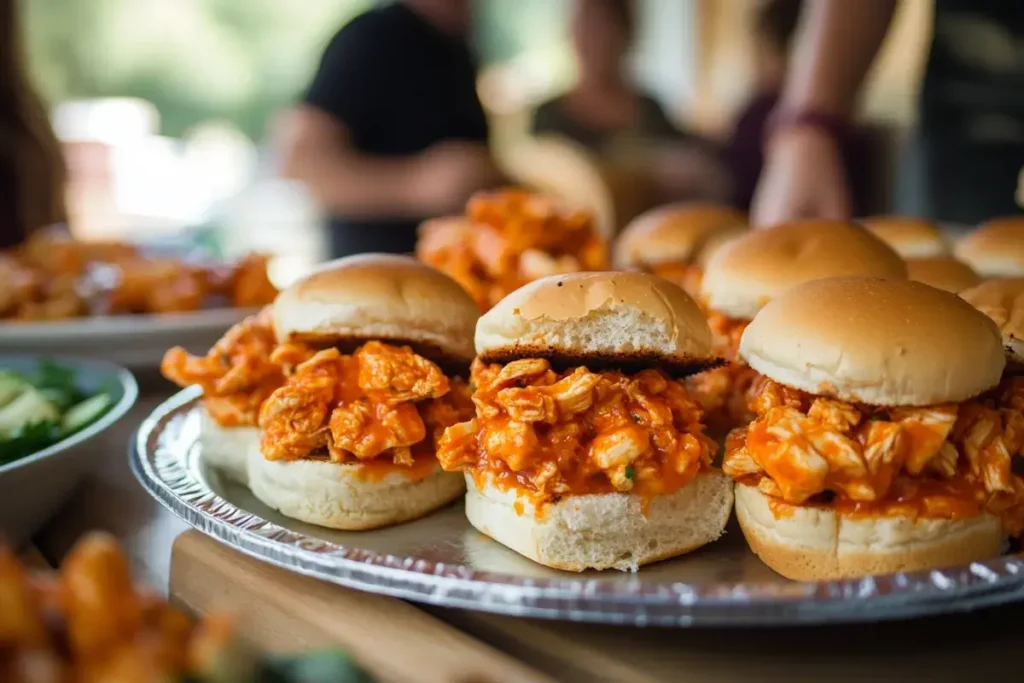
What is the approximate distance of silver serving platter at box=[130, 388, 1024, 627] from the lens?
1.42 m

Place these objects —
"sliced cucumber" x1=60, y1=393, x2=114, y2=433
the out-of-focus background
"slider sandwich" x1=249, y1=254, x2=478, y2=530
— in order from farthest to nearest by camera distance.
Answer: the out-of-focus background
"sliced cucumber" x1=60, y1=393, x2=114, y2=433
"slider sandwich" x1=249, y1=254, x2=478, y2=530

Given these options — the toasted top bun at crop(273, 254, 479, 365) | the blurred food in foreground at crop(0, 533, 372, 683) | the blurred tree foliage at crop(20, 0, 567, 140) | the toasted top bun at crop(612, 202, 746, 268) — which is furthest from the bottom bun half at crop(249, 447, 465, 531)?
the blurred tree foliage at crop(20, 0, 567, 140)

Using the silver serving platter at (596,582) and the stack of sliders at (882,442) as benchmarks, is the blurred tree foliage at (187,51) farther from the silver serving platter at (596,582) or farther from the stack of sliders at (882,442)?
the stack of sliders at (882,442)

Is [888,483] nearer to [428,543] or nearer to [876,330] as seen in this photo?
[876,330]

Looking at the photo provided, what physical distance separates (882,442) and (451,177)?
3476 mm

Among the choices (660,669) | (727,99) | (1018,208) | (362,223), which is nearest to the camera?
(660,669)

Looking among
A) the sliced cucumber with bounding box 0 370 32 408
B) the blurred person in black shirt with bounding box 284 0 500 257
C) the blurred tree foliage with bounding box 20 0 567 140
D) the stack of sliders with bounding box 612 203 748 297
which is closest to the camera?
the sliced cucumber with bounding box 0 370 32 408

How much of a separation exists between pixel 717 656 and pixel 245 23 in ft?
31.3

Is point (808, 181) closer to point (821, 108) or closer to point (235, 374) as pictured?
point (821, 108)

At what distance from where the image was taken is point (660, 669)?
1.42 m

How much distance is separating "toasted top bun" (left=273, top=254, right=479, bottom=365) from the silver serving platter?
1.45 ft

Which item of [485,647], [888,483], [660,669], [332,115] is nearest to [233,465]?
[485,647]

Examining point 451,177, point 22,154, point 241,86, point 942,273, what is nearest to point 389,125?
point 451,177

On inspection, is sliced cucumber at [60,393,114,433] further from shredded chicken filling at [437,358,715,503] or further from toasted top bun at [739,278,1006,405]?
toasted top bun at [739,278,1006,405]
